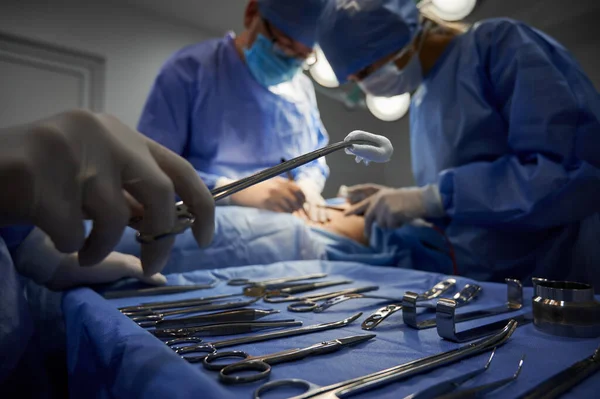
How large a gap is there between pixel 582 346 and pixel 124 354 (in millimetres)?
662

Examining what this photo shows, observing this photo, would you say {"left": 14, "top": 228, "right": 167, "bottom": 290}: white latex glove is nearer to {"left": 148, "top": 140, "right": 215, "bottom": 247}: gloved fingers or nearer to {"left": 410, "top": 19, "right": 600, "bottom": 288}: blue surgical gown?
{"left": 148, "top": 140, "right": 215, "bottom": 247}: gloved fingers

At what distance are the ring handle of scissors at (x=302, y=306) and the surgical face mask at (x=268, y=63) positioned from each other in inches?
51.3

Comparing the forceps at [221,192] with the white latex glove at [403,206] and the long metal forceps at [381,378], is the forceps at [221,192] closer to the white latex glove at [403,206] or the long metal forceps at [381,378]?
the long metal forceps at [381,378]

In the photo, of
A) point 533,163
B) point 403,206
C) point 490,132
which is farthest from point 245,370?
point 490,132

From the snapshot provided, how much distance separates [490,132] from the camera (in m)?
1.46

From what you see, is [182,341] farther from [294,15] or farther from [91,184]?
[294,15]

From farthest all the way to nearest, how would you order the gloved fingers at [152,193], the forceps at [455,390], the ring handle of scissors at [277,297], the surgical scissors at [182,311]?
the ring handle of scissors at [277,297], the surgical scissors at [182,311], the gloved fingers at [152,193], the forceps at [455,390]

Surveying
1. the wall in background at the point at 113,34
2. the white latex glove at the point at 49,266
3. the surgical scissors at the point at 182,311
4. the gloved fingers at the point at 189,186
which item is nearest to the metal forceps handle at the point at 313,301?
the surgical scissors at the point at 182,311

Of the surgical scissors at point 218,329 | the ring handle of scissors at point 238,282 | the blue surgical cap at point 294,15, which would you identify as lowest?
the ring handle of scissors at point 238,282

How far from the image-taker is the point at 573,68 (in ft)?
4.25

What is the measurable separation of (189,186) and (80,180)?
0.47 feet

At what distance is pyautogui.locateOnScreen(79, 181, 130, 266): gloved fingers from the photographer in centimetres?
47

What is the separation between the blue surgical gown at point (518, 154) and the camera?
122 centimetres

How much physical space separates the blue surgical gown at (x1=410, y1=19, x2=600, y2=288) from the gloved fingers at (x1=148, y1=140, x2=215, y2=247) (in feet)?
3.33
